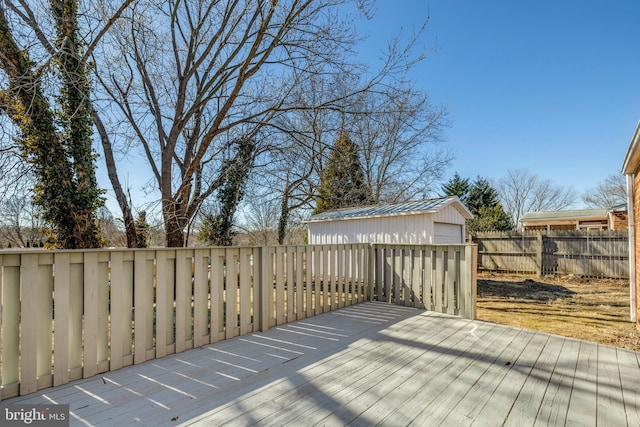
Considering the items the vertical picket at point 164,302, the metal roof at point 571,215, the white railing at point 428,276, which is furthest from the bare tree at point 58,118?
the metal roof at point 571,215

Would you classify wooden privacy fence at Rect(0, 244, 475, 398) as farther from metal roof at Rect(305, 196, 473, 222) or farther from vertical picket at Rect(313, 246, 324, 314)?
metal roof at Rect(305, 196, 473, 222)

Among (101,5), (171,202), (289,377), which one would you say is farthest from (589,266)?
(101,5)

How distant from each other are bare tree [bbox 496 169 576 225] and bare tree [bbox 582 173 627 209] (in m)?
1.63

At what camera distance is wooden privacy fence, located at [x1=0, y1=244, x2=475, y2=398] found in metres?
A: 2.19

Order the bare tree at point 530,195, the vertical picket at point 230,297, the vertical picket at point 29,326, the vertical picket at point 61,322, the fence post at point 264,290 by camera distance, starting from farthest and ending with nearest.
Result: the bare tree at point 530,195
the fence post at point 264,290
the vertical picket at point 230,297
the vertical picket at point 61,322
the vertical picket at point 29,326

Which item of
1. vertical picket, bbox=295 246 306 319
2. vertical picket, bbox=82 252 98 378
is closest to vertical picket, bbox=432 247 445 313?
vertical picket, bbox=295 246 306 319

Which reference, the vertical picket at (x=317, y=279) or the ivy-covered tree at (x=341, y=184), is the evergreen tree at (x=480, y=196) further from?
the vertical picket at (x=317, y=279)

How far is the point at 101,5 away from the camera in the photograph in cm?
477

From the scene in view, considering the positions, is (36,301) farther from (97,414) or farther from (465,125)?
(465,125)

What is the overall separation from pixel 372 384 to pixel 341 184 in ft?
35.0

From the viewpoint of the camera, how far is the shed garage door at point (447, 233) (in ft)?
24.0

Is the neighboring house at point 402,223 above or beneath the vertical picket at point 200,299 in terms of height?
above

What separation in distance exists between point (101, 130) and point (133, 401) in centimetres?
640

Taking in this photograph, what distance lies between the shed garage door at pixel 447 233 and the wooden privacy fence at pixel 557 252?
4546 mm
